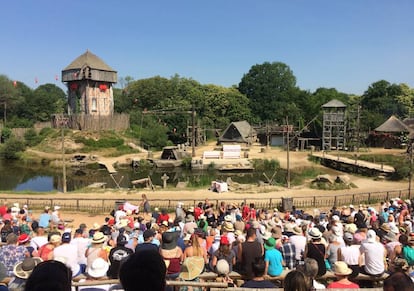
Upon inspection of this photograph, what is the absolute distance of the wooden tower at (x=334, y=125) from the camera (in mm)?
47175

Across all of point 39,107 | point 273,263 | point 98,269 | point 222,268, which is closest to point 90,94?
point 39,107

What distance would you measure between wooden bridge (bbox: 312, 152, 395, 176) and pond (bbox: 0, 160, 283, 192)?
24.2 ft

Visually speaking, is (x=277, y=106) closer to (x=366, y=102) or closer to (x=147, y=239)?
(x=366, y=102)

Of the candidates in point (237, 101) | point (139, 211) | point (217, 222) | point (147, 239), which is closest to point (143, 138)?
point (237, 101)

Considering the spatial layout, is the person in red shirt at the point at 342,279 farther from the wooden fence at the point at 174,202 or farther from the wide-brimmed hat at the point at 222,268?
the wooden fence at the point at 174,202

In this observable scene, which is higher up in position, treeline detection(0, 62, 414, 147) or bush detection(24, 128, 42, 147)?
treeline detection(0, 62, 414, 147)

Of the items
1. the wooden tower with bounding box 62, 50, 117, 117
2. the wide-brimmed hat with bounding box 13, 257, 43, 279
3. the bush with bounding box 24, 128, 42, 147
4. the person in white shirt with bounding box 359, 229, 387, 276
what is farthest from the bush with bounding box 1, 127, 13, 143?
the person in white shirt with bounding box 359, 229, 387, 276

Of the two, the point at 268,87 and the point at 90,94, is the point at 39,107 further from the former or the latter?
the point at 268,87

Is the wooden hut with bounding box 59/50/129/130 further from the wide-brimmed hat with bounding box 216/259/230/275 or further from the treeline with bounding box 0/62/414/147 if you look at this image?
the wide-brimmed hat with bounding box 216/259/230/275

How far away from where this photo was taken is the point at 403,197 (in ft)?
73.2

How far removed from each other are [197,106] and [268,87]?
28.3 metres

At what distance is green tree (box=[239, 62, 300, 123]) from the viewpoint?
266ft

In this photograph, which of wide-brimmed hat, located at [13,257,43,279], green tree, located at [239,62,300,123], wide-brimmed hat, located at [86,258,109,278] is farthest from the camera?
green tree, located at [239,62,300,123]

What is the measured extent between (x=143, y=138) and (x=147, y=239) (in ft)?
152
